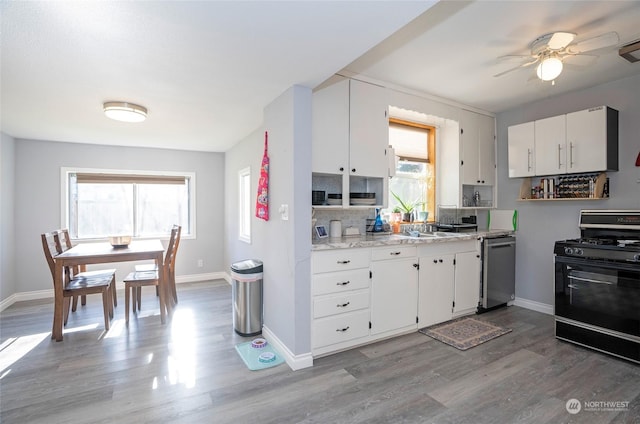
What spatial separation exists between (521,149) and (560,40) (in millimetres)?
1745

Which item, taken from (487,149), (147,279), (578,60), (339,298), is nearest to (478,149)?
(487,149)

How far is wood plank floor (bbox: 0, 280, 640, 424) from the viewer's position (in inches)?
76.4

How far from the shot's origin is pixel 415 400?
2.07 metres

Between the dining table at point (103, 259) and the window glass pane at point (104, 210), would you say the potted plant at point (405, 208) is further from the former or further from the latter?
the window glass pane at point (104, 210)

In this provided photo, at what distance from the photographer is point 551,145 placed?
353 cm

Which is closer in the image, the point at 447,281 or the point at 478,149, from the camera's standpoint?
the point at 447,281

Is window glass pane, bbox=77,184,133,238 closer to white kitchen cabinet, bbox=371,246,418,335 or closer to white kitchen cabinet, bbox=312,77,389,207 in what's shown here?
white kitchen cabinet, bbox=312,77,389,207

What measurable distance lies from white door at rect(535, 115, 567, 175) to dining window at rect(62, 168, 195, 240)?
5.10 m

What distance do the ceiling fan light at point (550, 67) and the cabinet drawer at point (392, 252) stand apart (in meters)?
1.77

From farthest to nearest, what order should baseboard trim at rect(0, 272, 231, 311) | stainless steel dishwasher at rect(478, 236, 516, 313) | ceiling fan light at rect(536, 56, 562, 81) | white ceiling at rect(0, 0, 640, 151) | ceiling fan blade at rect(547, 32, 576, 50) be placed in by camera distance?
baseboard trim at rect(0, 272, 231, 311) < stainless steel dishwasher at rect(478, 236, 516, 313) < ceiling fan light at rect(536, 56, 562, 81) < ceiling fan blade at rect(547, 32, 576, 50) < white ceiling at rect(0, 0, 640, 151)

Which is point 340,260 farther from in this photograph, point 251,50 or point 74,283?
point 74,283

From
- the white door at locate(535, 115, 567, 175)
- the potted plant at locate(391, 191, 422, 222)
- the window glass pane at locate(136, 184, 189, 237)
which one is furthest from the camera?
the window glass pane at locate(136, 184, 189, 237)

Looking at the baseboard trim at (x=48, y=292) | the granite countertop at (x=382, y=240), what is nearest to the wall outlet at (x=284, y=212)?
the granite countertop at (x=382, y=240)

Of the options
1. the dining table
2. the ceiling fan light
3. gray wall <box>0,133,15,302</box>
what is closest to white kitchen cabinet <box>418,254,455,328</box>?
the ceiling fan light
